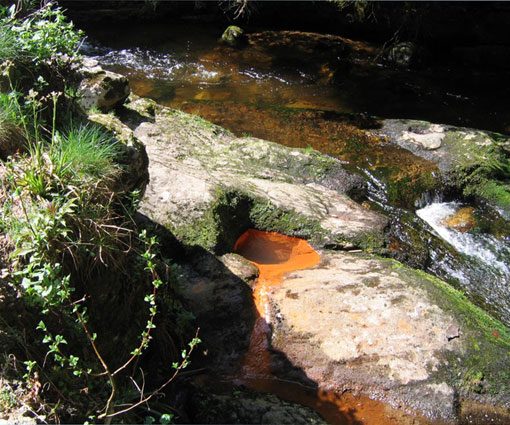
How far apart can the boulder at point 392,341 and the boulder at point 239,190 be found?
30.0 inches

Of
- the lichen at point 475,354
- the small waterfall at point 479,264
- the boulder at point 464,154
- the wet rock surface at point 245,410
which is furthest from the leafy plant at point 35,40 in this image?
the boulder at point 464,154

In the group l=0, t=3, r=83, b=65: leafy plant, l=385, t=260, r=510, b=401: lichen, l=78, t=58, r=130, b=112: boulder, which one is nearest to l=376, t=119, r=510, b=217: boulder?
l=385, t=260, r=510, b=401: lichen

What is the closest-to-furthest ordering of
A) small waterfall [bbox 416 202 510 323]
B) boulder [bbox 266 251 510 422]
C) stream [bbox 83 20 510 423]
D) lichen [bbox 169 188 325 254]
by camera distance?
boulder [bbox 266 251 510 422] < lichen [bbox 169 188 325 254] < small waterfall [bbox 416 202 510 323] < stream [bbox 83 20 510 423]

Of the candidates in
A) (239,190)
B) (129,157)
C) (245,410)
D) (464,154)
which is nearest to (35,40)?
(129,157)

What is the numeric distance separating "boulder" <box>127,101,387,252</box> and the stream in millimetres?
242

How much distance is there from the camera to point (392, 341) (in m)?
3.76

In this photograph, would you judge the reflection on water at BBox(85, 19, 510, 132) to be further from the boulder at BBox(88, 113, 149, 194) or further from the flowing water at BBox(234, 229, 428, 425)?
the boulder at BBox(88, 113, 149, 194)

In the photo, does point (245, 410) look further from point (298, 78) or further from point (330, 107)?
point (298, 78)

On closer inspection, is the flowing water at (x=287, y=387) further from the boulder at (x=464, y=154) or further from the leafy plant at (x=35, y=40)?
the boulder at (x=464, y=154)

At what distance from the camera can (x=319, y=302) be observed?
401cm

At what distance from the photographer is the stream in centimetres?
504

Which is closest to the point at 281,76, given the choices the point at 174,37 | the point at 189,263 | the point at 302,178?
the point at 174,37

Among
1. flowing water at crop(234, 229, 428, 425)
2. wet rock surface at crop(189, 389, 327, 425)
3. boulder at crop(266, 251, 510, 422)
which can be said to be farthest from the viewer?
boulder at crop(266, 251, 510, 422)

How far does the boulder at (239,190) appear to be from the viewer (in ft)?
14.9
